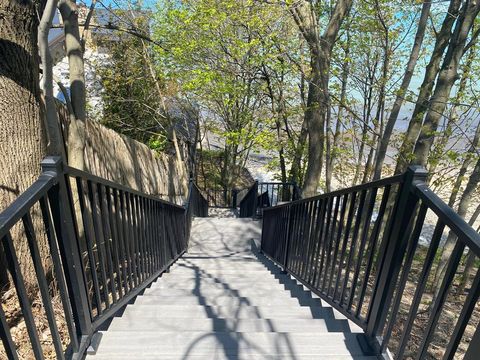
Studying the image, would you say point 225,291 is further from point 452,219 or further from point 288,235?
point 452,219

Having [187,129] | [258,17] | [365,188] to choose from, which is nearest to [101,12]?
[258,17]

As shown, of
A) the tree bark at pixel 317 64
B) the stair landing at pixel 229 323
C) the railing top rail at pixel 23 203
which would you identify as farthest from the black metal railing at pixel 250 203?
the railing top rail at pixel 23 203

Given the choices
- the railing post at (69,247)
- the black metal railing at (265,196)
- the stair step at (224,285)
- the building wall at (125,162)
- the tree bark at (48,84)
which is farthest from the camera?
the black metal railing at (265,196)

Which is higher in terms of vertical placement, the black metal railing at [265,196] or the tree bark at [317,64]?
the tree bark at [317,64]

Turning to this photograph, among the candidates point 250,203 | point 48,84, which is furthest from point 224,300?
point 250,203

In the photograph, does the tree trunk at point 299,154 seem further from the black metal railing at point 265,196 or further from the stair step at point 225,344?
the stair step at point 225,344

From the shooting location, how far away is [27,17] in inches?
95.7

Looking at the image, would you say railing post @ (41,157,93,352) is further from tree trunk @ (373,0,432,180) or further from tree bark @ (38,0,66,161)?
tree trunk @ (373,0,432,180)

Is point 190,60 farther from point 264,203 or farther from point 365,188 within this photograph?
point 365,188

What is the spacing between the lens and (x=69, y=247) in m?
1.52

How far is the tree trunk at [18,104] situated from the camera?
2291 millimetres

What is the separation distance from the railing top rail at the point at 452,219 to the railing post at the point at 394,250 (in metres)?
0.06

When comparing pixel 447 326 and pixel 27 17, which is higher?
pixel 27 17

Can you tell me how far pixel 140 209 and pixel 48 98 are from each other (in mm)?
1294
